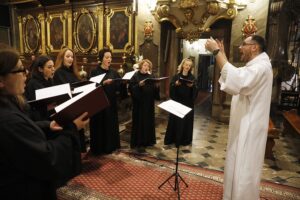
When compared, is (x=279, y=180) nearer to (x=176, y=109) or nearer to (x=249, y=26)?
(x=176, y=109)

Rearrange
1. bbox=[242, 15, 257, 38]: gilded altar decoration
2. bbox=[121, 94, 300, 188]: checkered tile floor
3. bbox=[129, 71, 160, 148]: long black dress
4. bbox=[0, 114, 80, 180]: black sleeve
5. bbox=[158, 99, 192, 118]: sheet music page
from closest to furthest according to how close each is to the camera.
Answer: bbox=[0, 114, 80, 180]: black sleeve → bbox=[158, 99, 192, 118]: sheet music page → bbox=[121, 94, 300, 188]: checkered tile floor → bbox=[129, 71, 160, 148]: long black dress → bbox=[242, 15, 257, 38]: gilded altar decoration

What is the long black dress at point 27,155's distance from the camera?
4.29ft

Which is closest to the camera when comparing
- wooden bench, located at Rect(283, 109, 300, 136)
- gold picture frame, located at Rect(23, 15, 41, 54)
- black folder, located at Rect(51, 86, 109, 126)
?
black folder, located at Rect(51, 86, 109, 126)

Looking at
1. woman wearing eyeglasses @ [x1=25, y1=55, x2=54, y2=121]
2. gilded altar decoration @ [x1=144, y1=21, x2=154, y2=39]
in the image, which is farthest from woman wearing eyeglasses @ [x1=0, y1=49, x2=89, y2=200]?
gilded altar decoration @ [x1=144, y1=21, x2=154, y2=39]

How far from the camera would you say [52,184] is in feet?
5.74

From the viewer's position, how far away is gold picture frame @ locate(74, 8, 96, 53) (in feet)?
34.3

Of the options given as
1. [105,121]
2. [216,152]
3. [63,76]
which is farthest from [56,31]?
[216,152]

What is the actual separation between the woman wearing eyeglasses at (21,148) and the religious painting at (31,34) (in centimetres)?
1229

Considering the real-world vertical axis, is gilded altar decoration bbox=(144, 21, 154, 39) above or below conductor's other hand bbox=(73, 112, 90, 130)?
above

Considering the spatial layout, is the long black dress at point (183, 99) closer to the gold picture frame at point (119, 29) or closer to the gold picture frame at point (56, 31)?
the gold picture frame at point (119, 29)

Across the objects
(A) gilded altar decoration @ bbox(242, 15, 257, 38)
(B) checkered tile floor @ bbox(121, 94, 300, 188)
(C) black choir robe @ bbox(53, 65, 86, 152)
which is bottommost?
(B) checkered tile floor @ bbox(121, 94, 300, 188)

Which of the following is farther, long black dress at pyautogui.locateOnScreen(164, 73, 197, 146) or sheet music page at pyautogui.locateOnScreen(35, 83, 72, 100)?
long black dress at pyautogui.locateOnScreen(164, 73, 197, 146)

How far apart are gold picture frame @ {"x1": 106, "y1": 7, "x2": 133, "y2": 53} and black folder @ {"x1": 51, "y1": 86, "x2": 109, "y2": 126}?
7962mm

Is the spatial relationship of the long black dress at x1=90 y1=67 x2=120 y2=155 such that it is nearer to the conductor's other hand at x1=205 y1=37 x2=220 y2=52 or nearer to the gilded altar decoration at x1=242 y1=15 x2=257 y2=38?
the conductor's other hand at x1=205 y1=37 x2=220 y2=52
